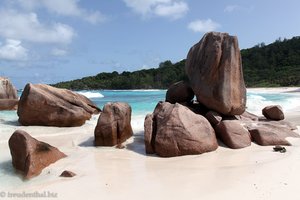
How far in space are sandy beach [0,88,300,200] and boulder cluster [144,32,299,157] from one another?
0.33m

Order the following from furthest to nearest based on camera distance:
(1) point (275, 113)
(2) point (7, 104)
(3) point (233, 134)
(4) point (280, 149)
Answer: (2) point (7, 104) → (1) point (275, 113) → (3) point (233, 134) → (4) point (280, 149)

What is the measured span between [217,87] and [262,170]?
3.63 meters

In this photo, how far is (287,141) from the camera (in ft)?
30.7

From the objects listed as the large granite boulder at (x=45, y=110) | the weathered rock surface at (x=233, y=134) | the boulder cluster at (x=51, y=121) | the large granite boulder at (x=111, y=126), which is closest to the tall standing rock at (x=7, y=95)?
the boulder cluster at (x=51, y=121)

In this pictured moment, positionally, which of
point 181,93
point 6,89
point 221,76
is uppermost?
point 221,76

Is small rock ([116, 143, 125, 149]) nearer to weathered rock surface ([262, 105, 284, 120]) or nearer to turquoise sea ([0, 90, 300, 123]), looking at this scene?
weathered rock surface ([262, 105, 284, 120])

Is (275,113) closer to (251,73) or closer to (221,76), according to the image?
(221,76)

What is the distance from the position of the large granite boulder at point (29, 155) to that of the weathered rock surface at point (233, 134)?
4049mm

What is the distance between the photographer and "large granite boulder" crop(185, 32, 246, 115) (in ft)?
32.9

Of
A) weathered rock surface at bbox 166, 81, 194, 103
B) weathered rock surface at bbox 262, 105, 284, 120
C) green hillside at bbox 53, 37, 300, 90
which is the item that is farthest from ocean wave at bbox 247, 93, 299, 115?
green hillside at bbox 53, 37, 300, 90

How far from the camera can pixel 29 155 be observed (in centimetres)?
725

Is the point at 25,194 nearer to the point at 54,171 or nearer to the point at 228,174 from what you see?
the point at 54,171

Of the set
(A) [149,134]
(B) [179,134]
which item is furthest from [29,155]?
(B) [179,134]

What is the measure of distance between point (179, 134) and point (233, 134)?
5.43ft
